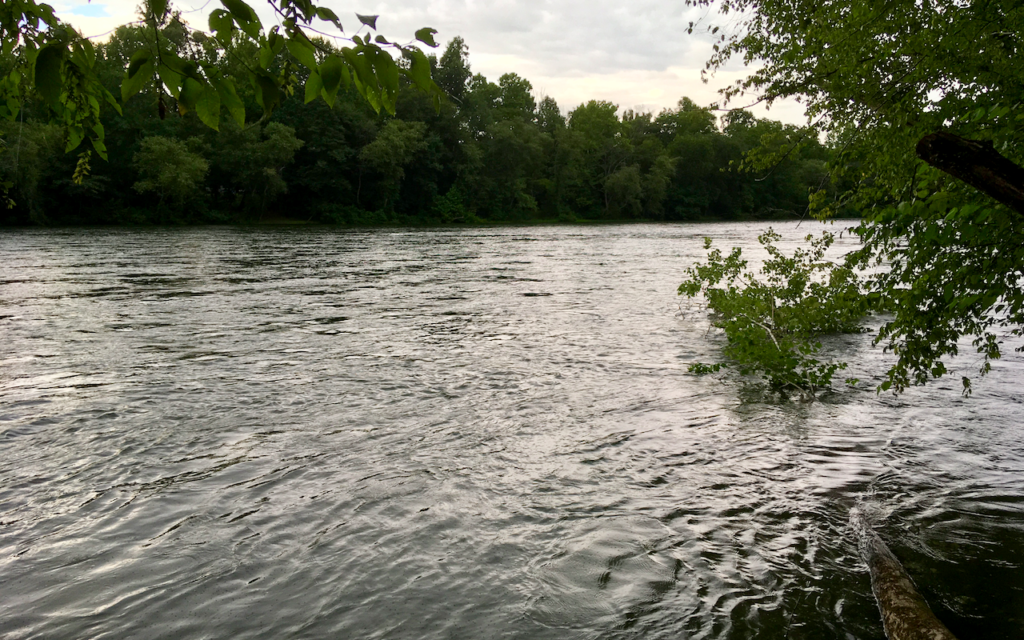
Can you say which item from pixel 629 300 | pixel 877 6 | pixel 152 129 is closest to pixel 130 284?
pixel 629 300

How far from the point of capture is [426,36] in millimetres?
2094

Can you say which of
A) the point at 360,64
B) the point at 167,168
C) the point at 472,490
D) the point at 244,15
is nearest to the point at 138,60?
the point at 244,15

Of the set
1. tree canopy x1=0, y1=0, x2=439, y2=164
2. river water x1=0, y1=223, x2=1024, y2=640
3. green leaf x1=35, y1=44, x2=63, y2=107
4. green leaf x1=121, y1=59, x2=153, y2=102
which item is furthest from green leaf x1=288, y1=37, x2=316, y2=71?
river water x1=0, y1=223, x2=1024, y2=640

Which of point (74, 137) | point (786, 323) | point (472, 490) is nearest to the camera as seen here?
point (74, 137)

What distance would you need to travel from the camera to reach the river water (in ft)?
15.3

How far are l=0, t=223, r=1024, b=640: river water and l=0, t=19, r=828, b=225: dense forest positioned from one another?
2562 centimetres

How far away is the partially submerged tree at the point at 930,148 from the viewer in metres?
4.99

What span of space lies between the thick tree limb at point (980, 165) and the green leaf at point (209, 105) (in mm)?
3116

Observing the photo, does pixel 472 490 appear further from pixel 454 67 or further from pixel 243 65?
pixel 454 67

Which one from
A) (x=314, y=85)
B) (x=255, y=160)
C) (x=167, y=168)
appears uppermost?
(x=255, y=160)

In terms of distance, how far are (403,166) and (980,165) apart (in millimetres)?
81564

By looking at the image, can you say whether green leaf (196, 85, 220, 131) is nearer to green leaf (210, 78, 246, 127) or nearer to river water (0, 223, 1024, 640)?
green leaf (210, 78, 246, 127)

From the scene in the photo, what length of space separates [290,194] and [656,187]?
49390mm

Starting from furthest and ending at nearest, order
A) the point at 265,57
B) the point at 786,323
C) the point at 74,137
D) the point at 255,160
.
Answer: the point at 255,160, the point at 786,323, the point at 74,137, the point at 265,57
